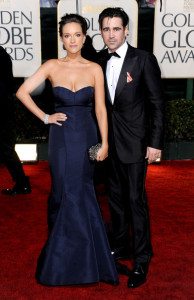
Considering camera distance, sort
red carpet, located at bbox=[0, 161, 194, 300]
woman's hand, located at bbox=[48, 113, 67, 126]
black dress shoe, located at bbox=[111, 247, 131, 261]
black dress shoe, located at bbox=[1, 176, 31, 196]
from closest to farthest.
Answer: woman's hand, located at bbox=[48, 113, 67, 126], red carpet, located at bbox=[0, 161, 194, 300], black dress shoe, located at bbox=[111, 247, 131, 261], black dress shoe, located at bbox=[1, 176, 31, 196]

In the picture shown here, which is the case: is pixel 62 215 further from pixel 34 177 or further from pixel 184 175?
pixel 184 175

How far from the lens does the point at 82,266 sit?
283cm

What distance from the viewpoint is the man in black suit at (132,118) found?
277 centimetres

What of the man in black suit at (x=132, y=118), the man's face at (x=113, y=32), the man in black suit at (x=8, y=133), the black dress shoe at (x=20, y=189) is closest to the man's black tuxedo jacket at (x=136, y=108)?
the man in black suit at (x=132, y=118)

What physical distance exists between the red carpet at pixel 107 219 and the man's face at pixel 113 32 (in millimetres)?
1783

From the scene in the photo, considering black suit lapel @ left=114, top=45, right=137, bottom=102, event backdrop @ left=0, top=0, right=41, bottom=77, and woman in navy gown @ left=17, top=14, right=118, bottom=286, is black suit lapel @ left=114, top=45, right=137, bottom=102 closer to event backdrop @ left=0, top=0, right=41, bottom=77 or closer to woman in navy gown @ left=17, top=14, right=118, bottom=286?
woman in navy gown @ left=17, top=14, right=118, bottom=286

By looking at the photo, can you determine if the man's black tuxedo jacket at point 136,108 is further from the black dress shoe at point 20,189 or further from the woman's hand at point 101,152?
the black dress shoe at point 20,189

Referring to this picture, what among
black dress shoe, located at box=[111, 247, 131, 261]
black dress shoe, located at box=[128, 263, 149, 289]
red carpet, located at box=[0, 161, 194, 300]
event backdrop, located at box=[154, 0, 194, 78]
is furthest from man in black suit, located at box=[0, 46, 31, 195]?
event backdrop, located at box=[154, 0, 194, 78]

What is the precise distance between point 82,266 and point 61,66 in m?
1.44

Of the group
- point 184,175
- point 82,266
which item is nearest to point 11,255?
point 82,266

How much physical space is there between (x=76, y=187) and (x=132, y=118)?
0.65m

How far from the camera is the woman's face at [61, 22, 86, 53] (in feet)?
8.48

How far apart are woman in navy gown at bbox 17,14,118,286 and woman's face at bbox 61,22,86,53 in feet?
0.28

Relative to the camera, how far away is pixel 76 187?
284 cm
